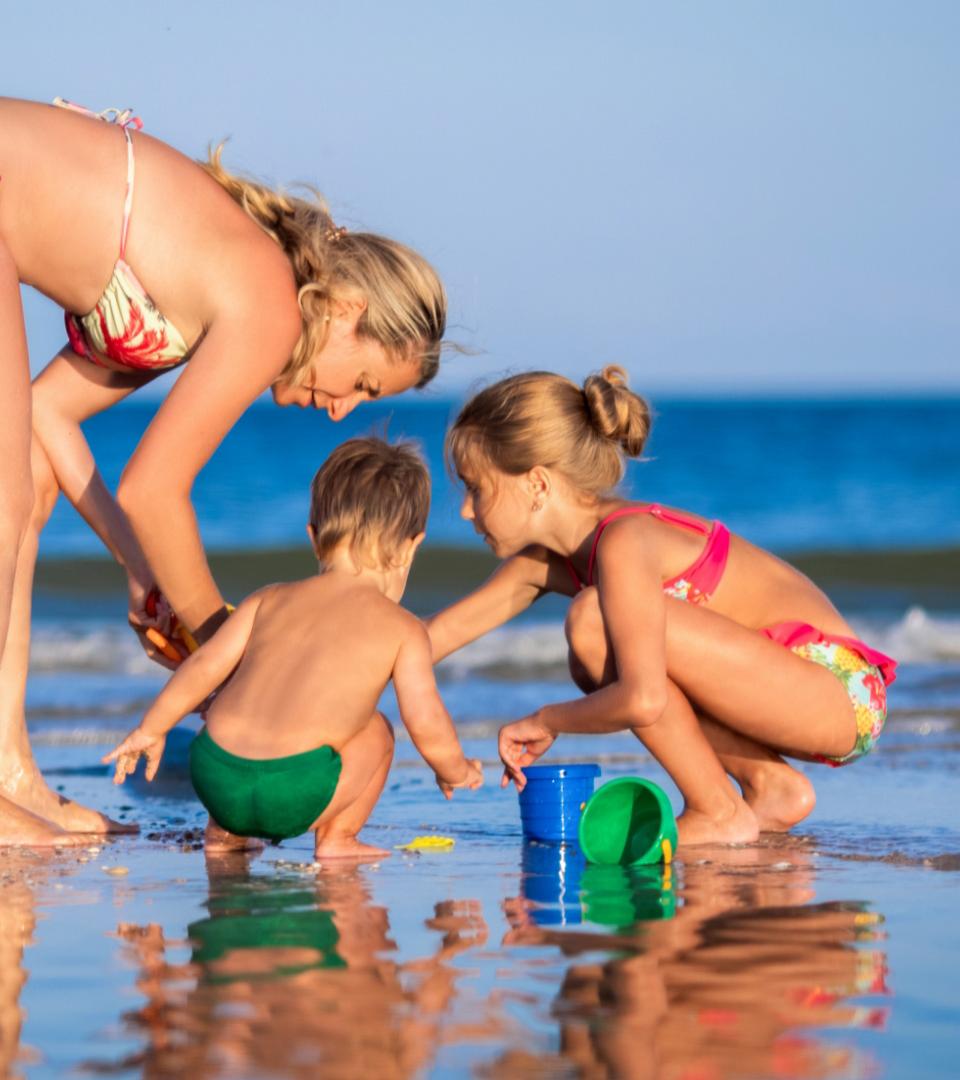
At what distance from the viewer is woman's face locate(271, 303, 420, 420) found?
3.84 m

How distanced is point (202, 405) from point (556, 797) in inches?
47.7

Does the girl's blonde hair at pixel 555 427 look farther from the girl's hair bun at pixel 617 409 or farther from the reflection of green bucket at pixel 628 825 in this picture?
the reflection of green bucket at pixel 628 825

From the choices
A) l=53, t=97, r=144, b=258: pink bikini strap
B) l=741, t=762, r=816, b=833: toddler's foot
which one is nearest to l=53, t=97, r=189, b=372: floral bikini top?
l=53, t=97, r=144, b=258: pink bikini strap

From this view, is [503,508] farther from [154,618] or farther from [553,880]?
[553,880]

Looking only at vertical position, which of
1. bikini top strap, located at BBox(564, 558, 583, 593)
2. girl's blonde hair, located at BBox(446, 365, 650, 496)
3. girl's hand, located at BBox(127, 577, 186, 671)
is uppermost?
girl's blonde hair, located at BBox(446, 365, 650, 496)

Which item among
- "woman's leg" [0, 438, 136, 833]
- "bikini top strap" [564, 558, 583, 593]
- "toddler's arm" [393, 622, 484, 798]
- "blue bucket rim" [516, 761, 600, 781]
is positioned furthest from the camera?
"bikini top strap" [564, 558, 583, 593]

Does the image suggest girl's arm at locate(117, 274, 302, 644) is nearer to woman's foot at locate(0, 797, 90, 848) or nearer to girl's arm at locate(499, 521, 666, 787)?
woman's foot at locate(0, 797, 90, 848)

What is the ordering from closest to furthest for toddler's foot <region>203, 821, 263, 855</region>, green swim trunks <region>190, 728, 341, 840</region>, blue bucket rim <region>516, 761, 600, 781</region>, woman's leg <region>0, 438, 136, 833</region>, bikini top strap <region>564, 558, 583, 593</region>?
green swim trunks <region>190, 728, 341, 840</region> → toddler's foot <region>203, 821, 263, 855</region> → blue bucket rim <region>516, 761, 600, 781</region> → woman's leg <region>0, 438, 136, 833</region> → bikini top strap <region>564, 558, 583, 593</region>

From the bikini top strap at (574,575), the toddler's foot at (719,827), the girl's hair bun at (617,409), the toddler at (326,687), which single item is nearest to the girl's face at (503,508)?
the bikini top strap at (574,575)

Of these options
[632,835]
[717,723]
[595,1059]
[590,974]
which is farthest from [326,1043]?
[717,723]

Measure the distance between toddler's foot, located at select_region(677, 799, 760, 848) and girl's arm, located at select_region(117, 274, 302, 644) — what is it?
132cm

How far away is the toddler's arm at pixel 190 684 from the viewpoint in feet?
11.5

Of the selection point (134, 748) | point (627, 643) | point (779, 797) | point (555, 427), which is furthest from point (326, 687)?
point (779, 797)

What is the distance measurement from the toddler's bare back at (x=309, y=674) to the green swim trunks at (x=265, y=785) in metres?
0.02
